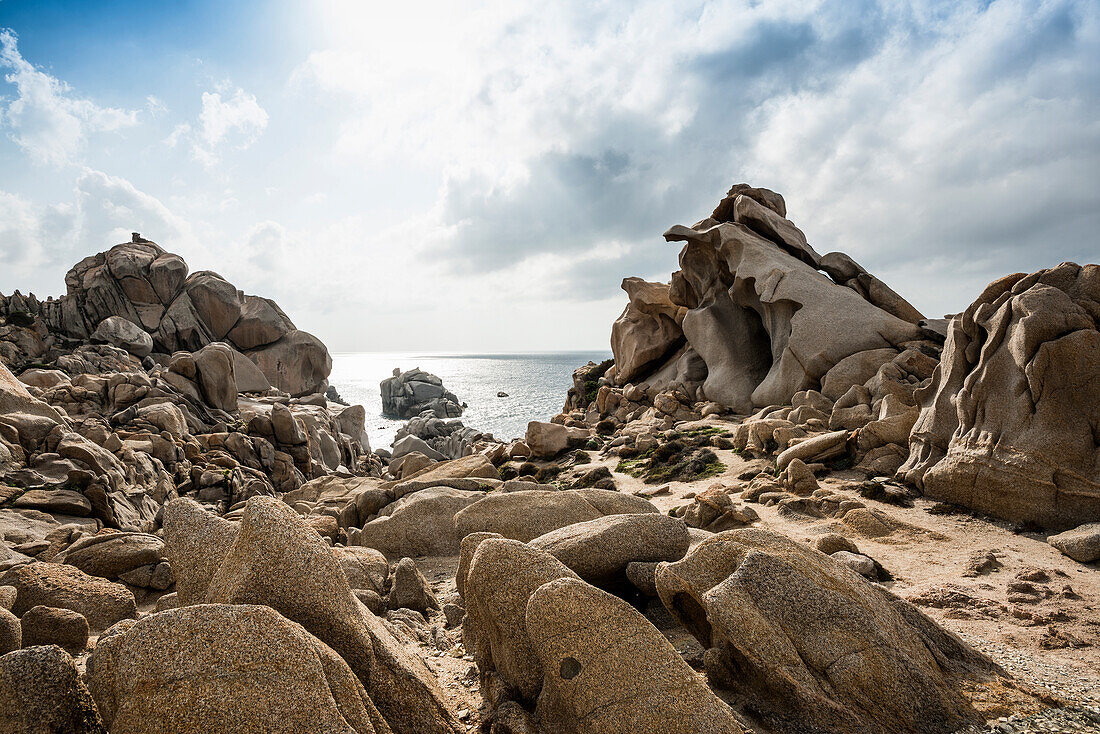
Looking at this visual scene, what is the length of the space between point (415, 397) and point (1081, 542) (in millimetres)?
81132

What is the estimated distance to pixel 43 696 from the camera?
343 cm

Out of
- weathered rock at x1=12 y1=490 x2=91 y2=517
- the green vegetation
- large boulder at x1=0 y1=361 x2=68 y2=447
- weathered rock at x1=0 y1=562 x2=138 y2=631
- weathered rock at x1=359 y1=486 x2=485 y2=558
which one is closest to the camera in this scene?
weathered rock at x1=0 y1=562 x2=138 y2=631

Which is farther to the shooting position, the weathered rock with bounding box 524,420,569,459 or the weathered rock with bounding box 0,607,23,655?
the weathered rock with bounding box 524,420,569,459

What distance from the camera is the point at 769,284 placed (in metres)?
26.4

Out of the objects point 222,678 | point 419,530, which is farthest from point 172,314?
point 222,678

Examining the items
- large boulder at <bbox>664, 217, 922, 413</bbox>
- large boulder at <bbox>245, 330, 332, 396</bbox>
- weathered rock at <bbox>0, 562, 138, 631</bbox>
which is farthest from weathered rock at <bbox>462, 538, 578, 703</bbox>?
large boulder at <bbox>245, 330, 332, 396</bbox>

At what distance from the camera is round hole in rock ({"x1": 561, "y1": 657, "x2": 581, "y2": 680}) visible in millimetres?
4202

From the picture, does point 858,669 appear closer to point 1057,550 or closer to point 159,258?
point 1057,550

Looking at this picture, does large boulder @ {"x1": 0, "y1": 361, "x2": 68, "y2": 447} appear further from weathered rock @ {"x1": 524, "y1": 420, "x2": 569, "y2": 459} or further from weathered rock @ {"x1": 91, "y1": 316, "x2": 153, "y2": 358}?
weathered rock @ {"x1": 91, "y1": 316, "x2": 153, "y2": 358}

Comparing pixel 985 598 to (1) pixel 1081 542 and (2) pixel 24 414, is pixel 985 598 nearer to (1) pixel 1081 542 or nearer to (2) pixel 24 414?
(1) pixel 1081 542

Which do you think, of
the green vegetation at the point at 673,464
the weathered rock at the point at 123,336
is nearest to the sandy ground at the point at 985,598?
the green vegetation at the point at 673,464

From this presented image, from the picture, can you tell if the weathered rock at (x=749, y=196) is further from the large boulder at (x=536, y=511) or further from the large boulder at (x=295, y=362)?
the large boulder at (x=295, y=362)

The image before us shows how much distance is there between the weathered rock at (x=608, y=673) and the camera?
151 inches

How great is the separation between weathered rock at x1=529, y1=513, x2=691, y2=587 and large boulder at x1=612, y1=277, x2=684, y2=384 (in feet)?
101
